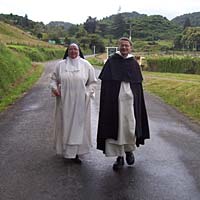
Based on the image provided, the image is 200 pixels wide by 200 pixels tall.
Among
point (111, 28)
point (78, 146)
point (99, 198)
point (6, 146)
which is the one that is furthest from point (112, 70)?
point (111, 28)

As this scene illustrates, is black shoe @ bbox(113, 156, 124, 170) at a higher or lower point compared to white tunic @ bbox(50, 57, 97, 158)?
lower

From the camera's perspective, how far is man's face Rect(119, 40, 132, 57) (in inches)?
251

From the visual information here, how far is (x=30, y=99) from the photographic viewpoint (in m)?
16.2

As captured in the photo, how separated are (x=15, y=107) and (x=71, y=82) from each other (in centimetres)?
749

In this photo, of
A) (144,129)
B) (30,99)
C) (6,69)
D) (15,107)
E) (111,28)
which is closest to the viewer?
(144,129)

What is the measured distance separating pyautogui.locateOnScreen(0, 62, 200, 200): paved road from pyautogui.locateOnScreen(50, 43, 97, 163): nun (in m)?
0.28

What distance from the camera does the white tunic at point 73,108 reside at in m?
6.83

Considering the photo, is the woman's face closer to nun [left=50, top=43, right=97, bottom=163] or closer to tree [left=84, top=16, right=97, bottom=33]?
nun [left=50, top=43, right=97, bottom=163]

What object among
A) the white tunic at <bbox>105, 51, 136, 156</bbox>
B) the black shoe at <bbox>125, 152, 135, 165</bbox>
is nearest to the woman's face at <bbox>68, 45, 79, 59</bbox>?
the white tunic at <bbox>105, 51, 136, 156</bbox>

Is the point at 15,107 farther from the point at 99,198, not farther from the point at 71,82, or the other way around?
the point at 99,198

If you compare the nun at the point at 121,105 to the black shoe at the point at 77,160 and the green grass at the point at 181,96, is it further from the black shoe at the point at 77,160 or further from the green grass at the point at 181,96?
the green grass at the point at 181,96

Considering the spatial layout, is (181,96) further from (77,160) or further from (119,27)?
(119,27)

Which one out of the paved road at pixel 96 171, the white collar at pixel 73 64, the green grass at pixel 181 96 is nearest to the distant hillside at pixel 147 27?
the green grass at pixel 181 96

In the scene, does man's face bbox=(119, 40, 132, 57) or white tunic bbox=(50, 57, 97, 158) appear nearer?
man's face bbox=(119, 40, 132, 57)
